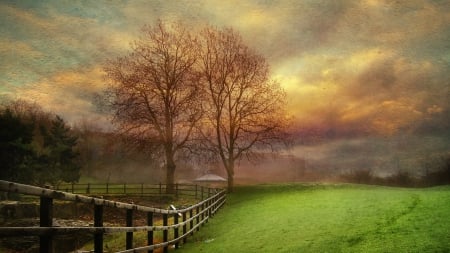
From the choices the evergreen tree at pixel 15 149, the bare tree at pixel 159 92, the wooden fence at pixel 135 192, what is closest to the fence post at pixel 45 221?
the wooden fence at pixel 135 192

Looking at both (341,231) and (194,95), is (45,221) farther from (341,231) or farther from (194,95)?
(194,95)

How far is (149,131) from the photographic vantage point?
34594 mm

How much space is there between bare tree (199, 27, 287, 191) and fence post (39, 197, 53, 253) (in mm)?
30743

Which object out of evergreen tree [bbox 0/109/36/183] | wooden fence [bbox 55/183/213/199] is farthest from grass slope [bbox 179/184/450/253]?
evergreen tree [bbox 0/109/36/183]

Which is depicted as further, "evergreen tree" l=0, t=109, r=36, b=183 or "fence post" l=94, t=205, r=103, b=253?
"evergreen tree" l=0, t=109, r=36, b=183

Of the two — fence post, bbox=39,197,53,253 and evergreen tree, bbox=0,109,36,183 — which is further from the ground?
evergreen tree, bbox=0,109,36,183

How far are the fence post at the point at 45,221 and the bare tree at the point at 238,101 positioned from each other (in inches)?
1210

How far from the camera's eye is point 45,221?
13.6ft

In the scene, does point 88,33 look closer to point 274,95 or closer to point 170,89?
point 170,89

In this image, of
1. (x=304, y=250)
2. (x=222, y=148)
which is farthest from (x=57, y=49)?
(x=304, y=250)

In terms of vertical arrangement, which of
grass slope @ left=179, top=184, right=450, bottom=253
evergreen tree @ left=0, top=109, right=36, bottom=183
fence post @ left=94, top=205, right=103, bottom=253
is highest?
evergreen tree @ left=0, top=109, right=36, bottom=183

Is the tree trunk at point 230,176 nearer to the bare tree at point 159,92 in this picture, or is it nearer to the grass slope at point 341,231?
the bare tree at point 159,92

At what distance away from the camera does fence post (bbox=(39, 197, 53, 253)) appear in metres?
4.08

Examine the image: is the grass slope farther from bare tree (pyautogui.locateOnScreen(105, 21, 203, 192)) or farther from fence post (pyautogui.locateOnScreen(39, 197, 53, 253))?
bare tree (pyautogui.locateOnScreen(105, 21, 203, 192))
